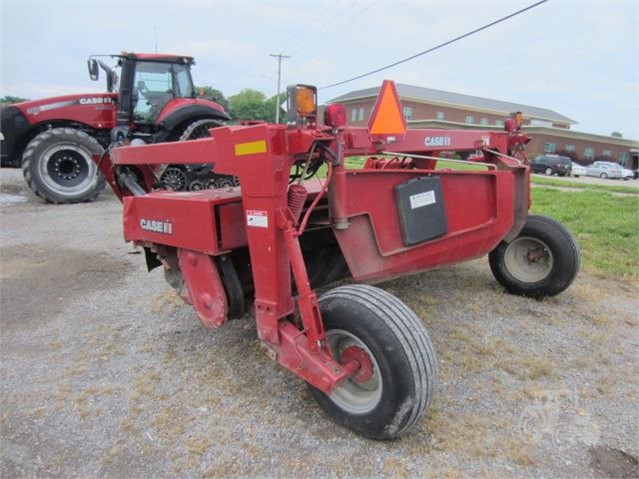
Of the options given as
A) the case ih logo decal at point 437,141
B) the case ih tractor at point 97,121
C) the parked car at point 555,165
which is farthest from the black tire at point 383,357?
the parked car at point 555,165

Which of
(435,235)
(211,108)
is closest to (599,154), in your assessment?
(211,108)

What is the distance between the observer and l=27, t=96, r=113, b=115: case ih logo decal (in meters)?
8.85

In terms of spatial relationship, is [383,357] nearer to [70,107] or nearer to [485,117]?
[70,107]

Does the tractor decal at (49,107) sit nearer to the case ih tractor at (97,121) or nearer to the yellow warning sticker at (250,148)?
the case ih tractor at (97,121)

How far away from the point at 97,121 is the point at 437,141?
7.90 m

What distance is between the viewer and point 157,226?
2898 millimetres

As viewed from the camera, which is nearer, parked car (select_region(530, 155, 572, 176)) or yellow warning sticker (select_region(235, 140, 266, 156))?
yellow warning sticker (select_region(235, 140, 266, 156))

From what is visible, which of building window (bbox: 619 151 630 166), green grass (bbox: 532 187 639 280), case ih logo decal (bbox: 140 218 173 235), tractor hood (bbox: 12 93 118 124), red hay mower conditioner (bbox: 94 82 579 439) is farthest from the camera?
building window (bbox: 619 151 630 166)

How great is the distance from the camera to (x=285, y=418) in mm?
2383

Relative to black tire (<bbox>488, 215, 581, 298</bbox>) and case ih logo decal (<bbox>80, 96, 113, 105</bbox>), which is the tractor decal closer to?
case ih logo decal (<bbox>80, 96, 113, 105</bbox>)

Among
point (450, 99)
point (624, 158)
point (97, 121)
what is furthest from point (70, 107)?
point (624, 158)

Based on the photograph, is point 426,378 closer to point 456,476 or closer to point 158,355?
point 456,476

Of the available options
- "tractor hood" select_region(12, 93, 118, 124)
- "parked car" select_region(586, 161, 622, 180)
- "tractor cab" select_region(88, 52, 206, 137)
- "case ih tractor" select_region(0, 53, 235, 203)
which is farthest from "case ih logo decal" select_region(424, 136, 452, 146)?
"parked car" select_region(586, 161, 622, 180)

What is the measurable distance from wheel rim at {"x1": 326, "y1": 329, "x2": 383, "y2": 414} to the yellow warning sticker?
3.02 feet
